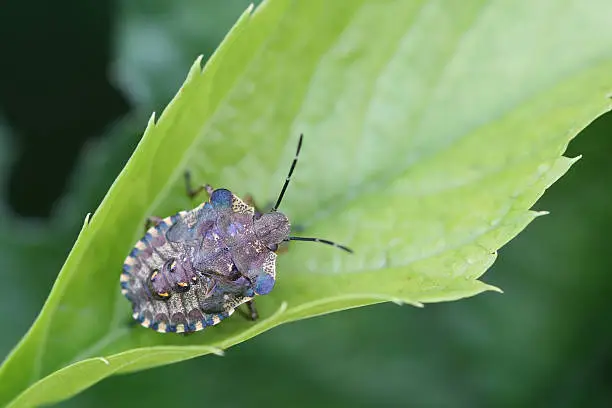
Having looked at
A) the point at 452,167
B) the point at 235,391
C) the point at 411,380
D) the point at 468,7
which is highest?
the point at 468,7

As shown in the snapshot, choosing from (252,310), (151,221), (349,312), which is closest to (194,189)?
(151,221)

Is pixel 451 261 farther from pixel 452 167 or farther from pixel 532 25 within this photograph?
pixel 532 25

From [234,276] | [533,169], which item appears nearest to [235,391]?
[234,276]

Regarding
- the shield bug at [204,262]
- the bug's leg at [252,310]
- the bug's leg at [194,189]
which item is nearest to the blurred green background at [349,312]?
the shield bug at [204,262]

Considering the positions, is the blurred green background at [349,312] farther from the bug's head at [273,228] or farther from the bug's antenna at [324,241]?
the bug's antenna at [324,241]

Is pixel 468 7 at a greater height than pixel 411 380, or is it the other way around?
pixel 468 7

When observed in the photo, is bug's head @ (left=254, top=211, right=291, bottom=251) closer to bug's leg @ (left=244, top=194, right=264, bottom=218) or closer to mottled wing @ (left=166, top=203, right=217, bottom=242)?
bug's leg @ (left=244, top=194, right=264, bottom=218)

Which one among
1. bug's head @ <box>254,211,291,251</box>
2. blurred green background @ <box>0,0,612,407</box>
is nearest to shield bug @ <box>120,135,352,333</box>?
bug's head @ <box>254,211,291,251</box>

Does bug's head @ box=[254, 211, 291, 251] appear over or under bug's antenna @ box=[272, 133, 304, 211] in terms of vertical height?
under
